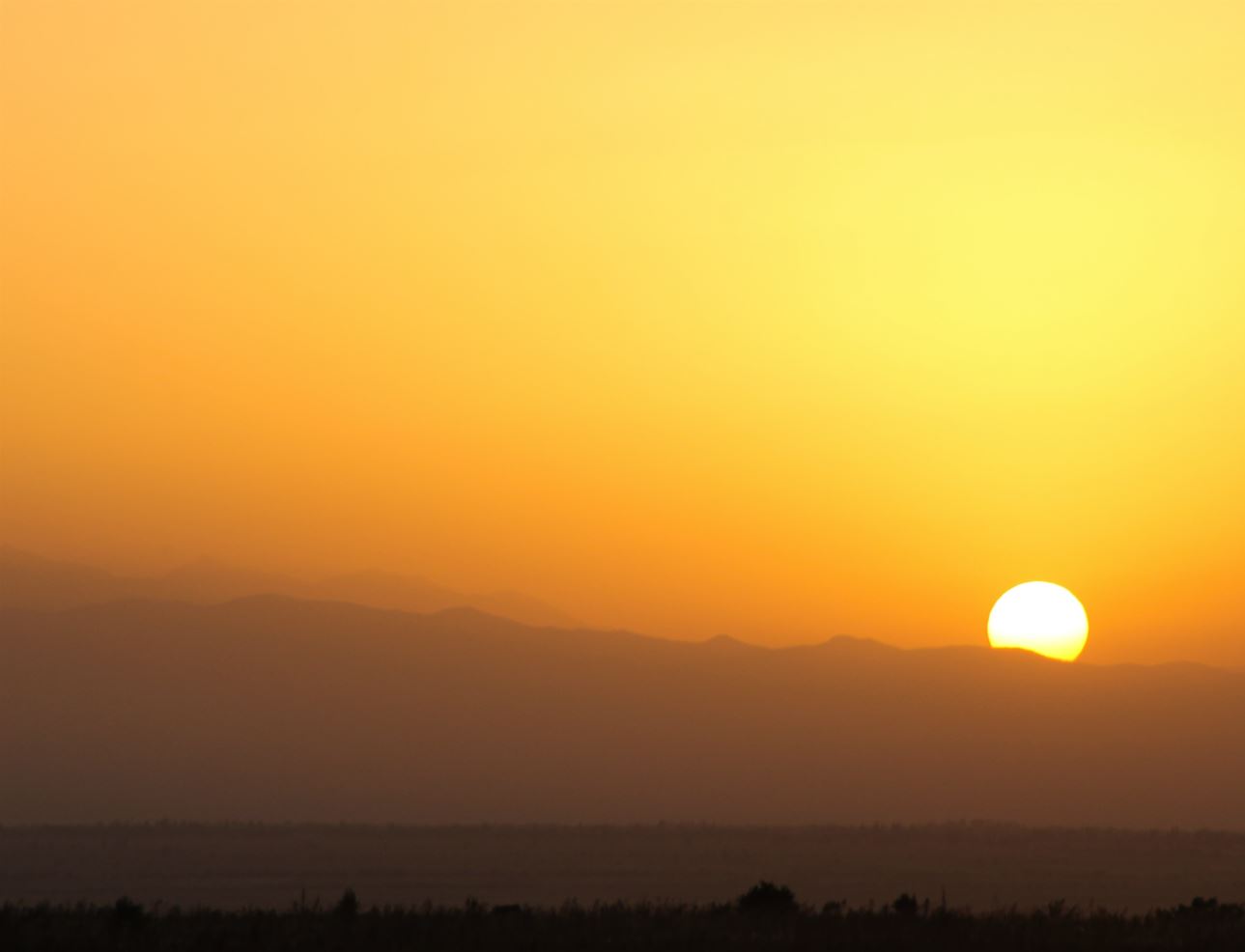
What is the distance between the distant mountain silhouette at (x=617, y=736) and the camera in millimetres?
122438

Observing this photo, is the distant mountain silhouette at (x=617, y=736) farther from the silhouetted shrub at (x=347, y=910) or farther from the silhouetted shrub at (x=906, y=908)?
the silhouetted shrub at (x=906, y=908)

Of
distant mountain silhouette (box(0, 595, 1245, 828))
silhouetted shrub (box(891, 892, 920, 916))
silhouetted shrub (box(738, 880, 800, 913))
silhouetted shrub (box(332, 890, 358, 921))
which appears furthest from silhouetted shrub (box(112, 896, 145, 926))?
distant mountain silhouette (box(0, 595, 1245, 828))

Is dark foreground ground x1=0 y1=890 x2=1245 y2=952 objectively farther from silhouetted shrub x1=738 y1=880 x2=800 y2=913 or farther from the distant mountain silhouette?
the distant mountain silhouette

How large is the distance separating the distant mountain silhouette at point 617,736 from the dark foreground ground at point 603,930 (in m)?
85.4

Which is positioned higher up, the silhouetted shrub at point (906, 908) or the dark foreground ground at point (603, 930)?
the silhouetted shrub at point (906, 908)

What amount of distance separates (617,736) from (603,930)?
439 feet

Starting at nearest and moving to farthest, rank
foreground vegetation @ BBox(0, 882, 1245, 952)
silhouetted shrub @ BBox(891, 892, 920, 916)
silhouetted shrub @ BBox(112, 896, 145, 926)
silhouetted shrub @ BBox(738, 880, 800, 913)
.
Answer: foreground vegetation @ BBox(0, 882, 1245, 952)
silhouetted shrub @ BBox(112, 896, 145, 926)
silhouetted shrub @ BBox(891, 892, 920, 916)
silhouetted shrub @ BBox(738, 880, 800, 913)

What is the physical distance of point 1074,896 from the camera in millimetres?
39594

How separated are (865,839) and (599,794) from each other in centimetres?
7279

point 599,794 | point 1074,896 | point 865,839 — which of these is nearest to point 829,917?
point 1074,896

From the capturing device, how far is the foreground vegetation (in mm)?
20141

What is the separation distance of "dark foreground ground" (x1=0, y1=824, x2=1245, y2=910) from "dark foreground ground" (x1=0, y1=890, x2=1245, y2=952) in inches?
476

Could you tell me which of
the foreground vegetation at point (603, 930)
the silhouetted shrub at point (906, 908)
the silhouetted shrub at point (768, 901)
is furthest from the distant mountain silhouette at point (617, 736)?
the foreground vegetation at point (603, 930)

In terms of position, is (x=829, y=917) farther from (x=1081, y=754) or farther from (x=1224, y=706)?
(x=1224, y=706)
